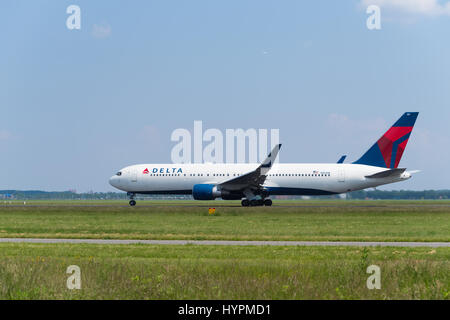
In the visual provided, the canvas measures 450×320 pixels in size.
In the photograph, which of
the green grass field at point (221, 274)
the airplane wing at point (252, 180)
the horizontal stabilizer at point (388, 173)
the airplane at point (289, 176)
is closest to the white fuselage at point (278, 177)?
the airplane at point (289, 176)

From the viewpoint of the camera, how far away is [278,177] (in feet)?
196

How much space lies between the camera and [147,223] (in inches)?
1459

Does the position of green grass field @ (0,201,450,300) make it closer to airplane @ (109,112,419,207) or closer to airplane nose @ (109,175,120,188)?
airplane @ (109,112,419,207)

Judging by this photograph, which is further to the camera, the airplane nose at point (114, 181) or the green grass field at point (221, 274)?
the airplane nose at point (114, 181)

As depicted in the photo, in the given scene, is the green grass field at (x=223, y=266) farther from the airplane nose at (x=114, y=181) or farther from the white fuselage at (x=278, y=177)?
the airplane nose at (x=114, y=181)

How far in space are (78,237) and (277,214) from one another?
68.0 feet

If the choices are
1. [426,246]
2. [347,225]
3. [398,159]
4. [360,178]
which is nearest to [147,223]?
[347,225]

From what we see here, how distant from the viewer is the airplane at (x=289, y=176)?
5828cm

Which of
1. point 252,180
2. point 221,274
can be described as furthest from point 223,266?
point 252,180

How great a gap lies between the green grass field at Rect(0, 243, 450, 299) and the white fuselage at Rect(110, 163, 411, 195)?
37877mm

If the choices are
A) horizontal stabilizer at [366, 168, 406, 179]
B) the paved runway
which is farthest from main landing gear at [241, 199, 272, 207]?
the paved runway

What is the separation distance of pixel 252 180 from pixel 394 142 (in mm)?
14899
